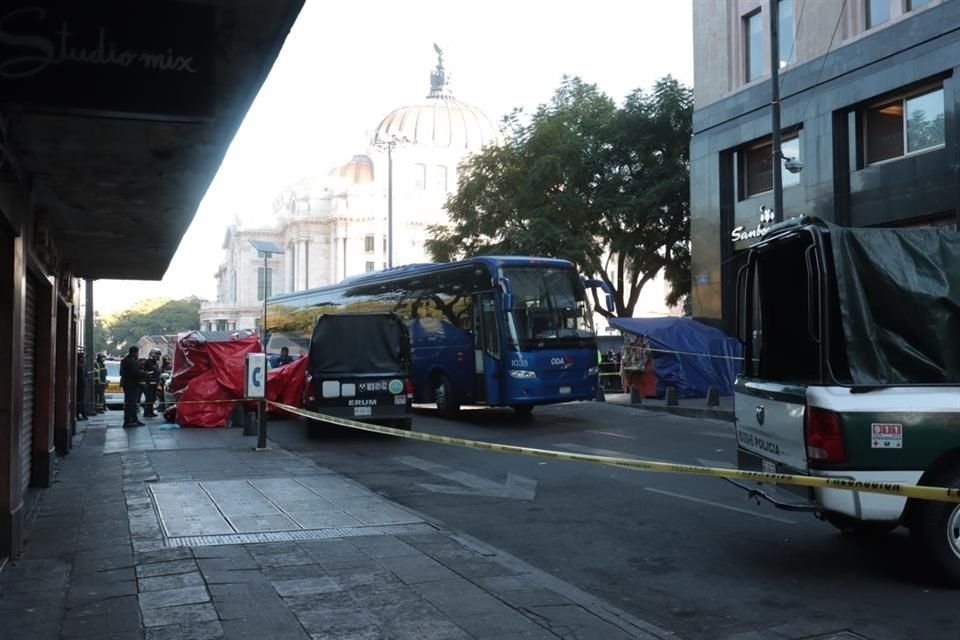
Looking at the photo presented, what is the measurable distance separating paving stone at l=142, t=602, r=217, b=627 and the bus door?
1253 cm

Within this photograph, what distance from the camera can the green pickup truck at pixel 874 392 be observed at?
594cm

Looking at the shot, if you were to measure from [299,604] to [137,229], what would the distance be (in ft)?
22.4

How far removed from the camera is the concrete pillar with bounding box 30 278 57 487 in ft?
34.5

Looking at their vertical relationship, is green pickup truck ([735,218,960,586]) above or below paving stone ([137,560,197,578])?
above

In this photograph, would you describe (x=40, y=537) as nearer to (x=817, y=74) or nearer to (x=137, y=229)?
(x=137, y=229)

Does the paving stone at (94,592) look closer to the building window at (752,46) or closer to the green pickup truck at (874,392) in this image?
the green pickup truck at (874,392)

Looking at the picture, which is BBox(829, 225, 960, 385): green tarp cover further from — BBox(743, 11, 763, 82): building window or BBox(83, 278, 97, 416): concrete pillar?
BBox(83, 278, 97, 416): concrete pillar

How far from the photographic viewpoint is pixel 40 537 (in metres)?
7.68

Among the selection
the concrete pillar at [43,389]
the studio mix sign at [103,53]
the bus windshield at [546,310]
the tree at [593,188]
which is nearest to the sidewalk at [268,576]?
the concrete pillar at [43,389]

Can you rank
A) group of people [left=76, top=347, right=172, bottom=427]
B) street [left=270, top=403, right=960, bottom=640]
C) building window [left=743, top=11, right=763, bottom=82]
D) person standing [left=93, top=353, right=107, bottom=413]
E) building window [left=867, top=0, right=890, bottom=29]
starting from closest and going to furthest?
1. street [left=270, top=403, right=960, bottom=640]
2. group of people [left=76, top=347, right=172, bottom=427]
3. building window [left=867, top=0, right=890, bottom=29]
4. building window [left=743, top=11, right=763, bottom=82]
5. person standing [left=93, top=353, right=107, bottom=413]

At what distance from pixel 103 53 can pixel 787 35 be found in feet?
77.1

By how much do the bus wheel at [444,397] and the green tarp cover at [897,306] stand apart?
13.7 m

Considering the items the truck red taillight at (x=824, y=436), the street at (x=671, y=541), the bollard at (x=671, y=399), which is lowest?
the street at (x=671, y=541)

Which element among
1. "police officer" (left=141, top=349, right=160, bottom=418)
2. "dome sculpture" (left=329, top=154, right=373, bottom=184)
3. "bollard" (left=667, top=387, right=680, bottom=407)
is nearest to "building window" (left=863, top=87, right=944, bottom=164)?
"bollard" (left=667, top=387, right=680, bottom=407)
